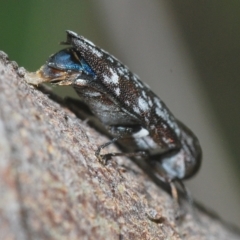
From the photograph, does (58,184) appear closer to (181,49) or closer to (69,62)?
(69,62)

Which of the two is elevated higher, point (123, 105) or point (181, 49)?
point (181, 49)

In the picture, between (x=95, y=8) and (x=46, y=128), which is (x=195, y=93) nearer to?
(x=95, y=8)

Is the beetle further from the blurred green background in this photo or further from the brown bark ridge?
the blurred green background

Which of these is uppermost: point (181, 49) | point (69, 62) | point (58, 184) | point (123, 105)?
point (181, 49)

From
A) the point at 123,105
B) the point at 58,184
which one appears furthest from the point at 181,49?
the point at 58,184

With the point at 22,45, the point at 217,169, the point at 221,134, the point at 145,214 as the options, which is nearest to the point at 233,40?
the point at 221,134

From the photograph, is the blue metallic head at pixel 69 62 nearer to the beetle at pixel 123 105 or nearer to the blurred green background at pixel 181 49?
the beetle at pixel 123 105

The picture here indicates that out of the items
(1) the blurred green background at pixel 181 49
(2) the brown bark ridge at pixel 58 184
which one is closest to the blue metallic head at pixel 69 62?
(2) the brown bark ridge at pixel 58 184

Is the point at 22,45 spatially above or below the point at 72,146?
above
